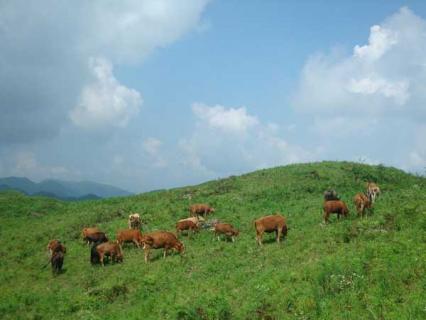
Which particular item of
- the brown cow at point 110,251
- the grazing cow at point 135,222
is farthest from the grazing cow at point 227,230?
the grazing cow at point 135,222

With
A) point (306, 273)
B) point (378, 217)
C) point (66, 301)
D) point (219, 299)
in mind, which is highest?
point (378, 217)

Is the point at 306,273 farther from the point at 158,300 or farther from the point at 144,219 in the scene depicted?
the point at 144,219

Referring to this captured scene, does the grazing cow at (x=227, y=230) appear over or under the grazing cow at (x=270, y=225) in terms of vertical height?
under

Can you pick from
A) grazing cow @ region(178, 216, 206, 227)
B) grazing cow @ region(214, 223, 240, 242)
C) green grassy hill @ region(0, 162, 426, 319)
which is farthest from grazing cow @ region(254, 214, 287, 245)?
grazing cow @ region(178, 216, 206, 227)

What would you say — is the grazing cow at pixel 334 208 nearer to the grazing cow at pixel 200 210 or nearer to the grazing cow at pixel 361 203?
the grazing cow at pixel 361 203

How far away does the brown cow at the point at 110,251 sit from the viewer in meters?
27.3

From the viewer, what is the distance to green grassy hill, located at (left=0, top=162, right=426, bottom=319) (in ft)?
49.0

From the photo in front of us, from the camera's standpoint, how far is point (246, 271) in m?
19.7

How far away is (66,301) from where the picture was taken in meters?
21.9

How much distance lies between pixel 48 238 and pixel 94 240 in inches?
314

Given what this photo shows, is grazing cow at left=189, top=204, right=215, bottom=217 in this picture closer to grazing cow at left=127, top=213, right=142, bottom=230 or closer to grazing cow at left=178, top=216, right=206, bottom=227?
grazing cow at left=178, top=216, right=206, bottom=227

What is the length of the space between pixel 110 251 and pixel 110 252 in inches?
2.4

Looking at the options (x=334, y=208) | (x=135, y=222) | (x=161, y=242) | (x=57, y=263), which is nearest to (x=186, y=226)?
(x=161, y=242)

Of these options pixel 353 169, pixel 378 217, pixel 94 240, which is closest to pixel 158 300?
pixel 378 217
